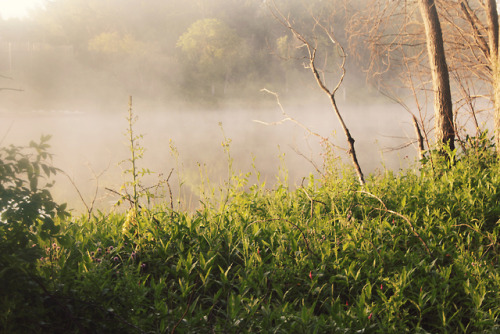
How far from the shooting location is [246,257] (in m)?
2.97

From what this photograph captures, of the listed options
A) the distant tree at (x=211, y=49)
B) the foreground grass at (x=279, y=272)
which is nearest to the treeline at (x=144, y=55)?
the distant tree at (x=211, y=49)

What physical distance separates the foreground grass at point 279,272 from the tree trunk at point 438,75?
1.61 meters

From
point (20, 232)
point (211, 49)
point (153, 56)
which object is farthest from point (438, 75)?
point (153, 56)

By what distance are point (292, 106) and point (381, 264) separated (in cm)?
3980

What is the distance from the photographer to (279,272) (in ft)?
9.06

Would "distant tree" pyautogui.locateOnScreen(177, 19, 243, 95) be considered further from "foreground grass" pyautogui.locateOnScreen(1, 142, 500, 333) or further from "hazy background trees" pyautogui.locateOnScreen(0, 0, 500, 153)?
"foreground grass" pyautogui.locateOnScreen(1, 142, 500, 333)

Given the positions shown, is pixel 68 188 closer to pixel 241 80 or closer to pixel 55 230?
pixel 55 230

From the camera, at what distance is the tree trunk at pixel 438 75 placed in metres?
5.52

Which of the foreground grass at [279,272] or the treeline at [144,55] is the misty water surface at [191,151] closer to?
the foreground grass at [279,272]

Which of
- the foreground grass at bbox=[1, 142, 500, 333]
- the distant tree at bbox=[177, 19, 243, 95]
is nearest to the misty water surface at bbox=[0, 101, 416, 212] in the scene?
the foreground grass at bbox=[1, 142, 500, 333]

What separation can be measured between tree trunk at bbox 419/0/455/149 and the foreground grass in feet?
5.28

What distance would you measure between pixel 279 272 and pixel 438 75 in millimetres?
4113

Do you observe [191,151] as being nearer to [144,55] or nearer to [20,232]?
[20,232]

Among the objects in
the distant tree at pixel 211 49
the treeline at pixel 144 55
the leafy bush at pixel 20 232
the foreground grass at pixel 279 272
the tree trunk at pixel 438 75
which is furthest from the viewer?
the treeline at pixel 144 55
